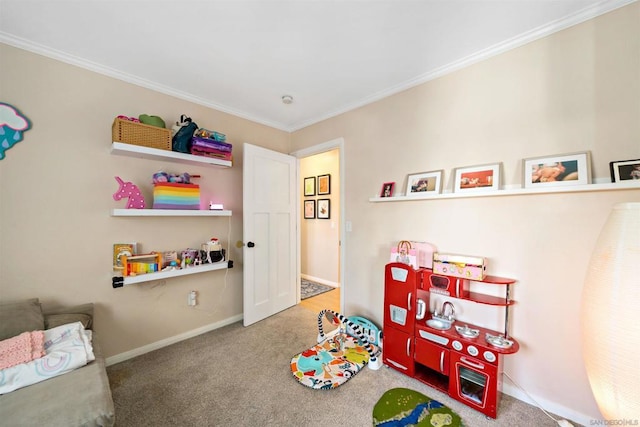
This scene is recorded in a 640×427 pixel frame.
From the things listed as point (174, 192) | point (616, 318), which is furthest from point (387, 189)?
point (174, 192)

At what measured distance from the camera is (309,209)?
15.3 feet

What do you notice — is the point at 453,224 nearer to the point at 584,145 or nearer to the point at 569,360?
the point at 584,145

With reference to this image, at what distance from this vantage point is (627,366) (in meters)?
0.98

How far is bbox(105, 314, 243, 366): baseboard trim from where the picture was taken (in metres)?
2.08

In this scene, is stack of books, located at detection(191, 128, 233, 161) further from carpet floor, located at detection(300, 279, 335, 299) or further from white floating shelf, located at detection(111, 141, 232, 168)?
carpet floor, located at detection(300, 279, 335, 299)

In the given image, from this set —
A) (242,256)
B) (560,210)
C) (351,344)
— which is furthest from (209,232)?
(560,210)

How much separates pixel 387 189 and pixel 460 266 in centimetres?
94

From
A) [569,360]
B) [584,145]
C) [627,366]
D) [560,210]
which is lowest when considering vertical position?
[569,360]

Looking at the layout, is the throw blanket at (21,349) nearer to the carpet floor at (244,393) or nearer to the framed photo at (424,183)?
Answer: the carpet floor at (244,393)

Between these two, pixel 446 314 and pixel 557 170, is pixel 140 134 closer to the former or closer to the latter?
pixel 446 314

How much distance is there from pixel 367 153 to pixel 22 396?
277 centimetres

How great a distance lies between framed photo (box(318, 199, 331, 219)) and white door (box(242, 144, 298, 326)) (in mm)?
1113

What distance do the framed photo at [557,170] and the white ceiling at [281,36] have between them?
83 cm

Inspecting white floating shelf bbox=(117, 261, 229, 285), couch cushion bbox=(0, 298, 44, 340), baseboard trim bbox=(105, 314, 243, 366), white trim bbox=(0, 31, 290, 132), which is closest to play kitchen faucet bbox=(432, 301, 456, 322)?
white floating shelf bbox=(117, 261, 229, 285)
